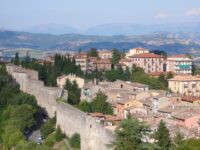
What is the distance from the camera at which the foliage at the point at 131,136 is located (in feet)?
66.2

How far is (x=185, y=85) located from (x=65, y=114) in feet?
60.1

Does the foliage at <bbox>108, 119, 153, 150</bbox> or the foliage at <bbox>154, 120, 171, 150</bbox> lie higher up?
the foliage at <bbox>108, 119, 153, 150</bbox>

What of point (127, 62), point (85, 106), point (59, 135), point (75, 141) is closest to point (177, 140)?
point (75, 141)

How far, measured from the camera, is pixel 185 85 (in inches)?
1825

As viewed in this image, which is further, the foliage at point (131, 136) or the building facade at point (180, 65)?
the building facade at point (180, 65)

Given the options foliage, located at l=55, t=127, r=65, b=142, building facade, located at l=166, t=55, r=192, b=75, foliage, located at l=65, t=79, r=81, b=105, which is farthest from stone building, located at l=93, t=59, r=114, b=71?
foliage, located at l=55, t=127, r=65, b=142

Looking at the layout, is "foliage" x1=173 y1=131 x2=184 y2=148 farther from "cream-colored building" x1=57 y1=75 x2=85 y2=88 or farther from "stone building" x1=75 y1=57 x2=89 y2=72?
"stone building" x1=75 y1=57 x2=89 y2=72

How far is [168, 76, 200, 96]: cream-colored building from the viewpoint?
1813 inches

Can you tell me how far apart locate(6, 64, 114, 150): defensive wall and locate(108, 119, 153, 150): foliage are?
1940 millimetres

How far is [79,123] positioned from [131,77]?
22512 millimetres

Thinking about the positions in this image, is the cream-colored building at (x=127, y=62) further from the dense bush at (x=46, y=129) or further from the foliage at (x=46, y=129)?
the dense bush at (x=46, y=129)

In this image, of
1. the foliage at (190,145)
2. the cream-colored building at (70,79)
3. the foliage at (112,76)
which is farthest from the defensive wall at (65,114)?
the foliage at (112,76)

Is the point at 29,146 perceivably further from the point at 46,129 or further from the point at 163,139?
the point at 163,139

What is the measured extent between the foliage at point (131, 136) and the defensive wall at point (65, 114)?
6.36 ft
